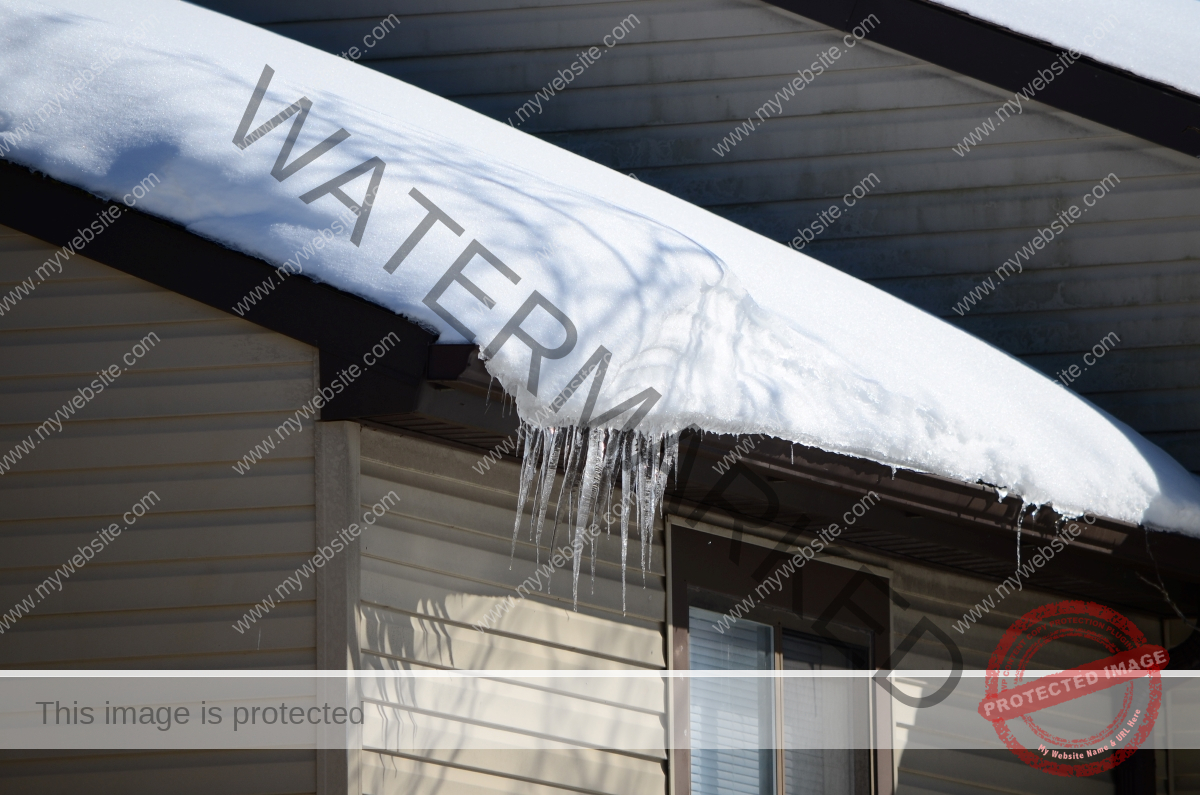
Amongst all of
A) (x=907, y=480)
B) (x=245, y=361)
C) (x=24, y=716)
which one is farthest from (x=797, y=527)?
(x=24, y=716)

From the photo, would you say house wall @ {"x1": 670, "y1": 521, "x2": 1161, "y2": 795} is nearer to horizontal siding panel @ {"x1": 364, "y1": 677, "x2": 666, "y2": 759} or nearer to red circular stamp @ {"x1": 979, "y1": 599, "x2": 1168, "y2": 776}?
red circular stamp @ {"x1": 979, "y1": 599, "x2": 1168, "y2": 776}

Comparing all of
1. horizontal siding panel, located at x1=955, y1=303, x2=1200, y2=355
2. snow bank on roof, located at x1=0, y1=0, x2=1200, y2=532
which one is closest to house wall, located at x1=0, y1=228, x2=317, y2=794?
snow bank on roof, located at x1=0, y1=0, x2=1200, y2=532

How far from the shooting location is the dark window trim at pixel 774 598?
4.33 metres

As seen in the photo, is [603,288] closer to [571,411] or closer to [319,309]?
[571,411]

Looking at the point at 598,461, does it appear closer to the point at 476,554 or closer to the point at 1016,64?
the point at 476,554

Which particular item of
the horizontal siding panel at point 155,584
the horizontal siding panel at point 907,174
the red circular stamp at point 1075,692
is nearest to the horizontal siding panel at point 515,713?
the horizontal siding panel at point 155,584

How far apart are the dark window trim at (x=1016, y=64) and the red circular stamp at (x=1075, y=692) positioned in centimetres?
280

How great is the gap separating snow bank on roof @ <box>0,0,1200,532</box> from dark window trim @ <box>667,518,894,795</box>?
895 millimetres

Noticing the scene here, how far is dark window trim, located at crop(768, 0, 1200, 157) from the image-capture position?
6.45m

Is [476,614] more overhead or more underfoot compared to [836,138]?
more underfoot

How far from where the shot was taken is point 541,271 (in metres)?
3.53

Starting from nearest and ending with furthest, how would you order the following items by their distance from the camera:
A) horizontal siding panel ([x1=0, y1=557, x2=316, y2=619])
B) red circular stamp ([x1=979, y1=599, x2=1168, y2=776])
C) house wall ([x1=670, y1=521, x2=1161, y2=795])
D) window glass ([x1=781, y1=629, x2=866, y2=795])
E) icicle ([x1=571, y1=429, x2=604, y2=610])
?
1. icicle ([x1=571, y1=429, x2=604, y2=610])
2. horizontal siding panel ([x1=0, y1=557, x2=316, y2=619])
3. window glass ([x1=781, y1=629, x2=866, y2=795])
4. house wall ([x1=670, y1=521, x2=1161, y2=795])
5. red circular stamp ([x1=979, y1=599, x2=1168, y2=776])

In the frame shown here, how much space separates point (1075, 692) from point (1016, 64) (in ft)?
11.7

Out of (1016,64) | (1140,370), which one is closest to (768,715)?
(1140,370)
